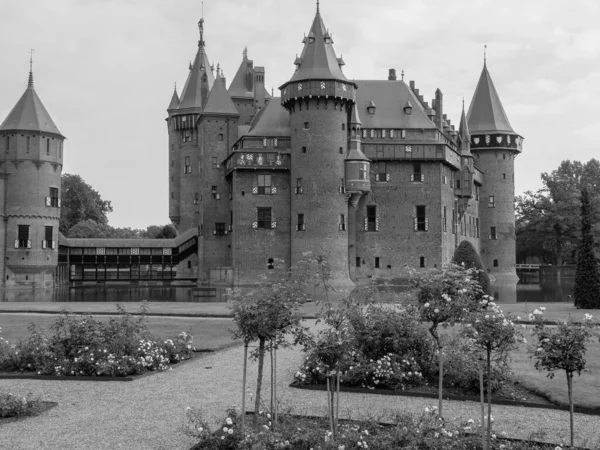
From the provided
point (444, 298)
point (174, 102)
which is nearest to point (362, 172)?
point (174, 102)

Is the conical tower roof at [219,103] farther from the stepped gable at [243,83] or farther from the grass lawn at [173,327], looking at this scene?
the grass lawn at [173,327]

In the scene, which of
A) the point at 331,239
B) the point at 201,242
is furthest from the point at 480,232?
the point at 201,242

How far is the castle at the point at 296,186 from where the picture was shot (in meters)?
49.6

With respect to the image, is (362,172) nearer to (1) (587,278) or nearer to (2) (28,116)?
(1) (587,278)

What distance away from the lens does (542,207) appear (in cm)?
7456

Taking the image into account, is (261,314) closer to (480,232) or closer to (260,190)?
(260,190)

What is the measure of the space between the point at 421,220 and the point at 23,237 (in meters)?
30.4

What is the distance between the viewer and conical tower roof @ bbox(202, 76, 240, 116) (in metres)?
57.8

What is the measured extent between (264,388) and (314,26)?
42107mm

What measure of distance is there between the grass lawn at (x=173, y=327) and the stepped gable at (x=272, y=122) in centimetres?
3104

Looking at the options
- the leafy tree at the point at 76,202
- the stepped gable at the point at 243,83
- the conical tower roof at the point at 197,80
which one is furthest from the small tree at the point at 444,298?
the leafy tree at the point at 76,202

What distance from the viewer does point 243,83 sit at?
210 ft

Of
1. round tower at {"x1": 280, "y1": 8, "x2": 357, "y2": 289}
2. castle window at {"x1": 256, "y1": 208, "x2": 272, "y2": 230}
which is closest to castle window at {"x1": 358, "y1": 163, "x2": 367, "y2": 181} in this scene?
round tower at {"x1": 280, "y1": 8, "x2": 357, "y2": 289}

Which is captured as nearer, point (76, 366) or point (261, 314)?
point (261, 314)
